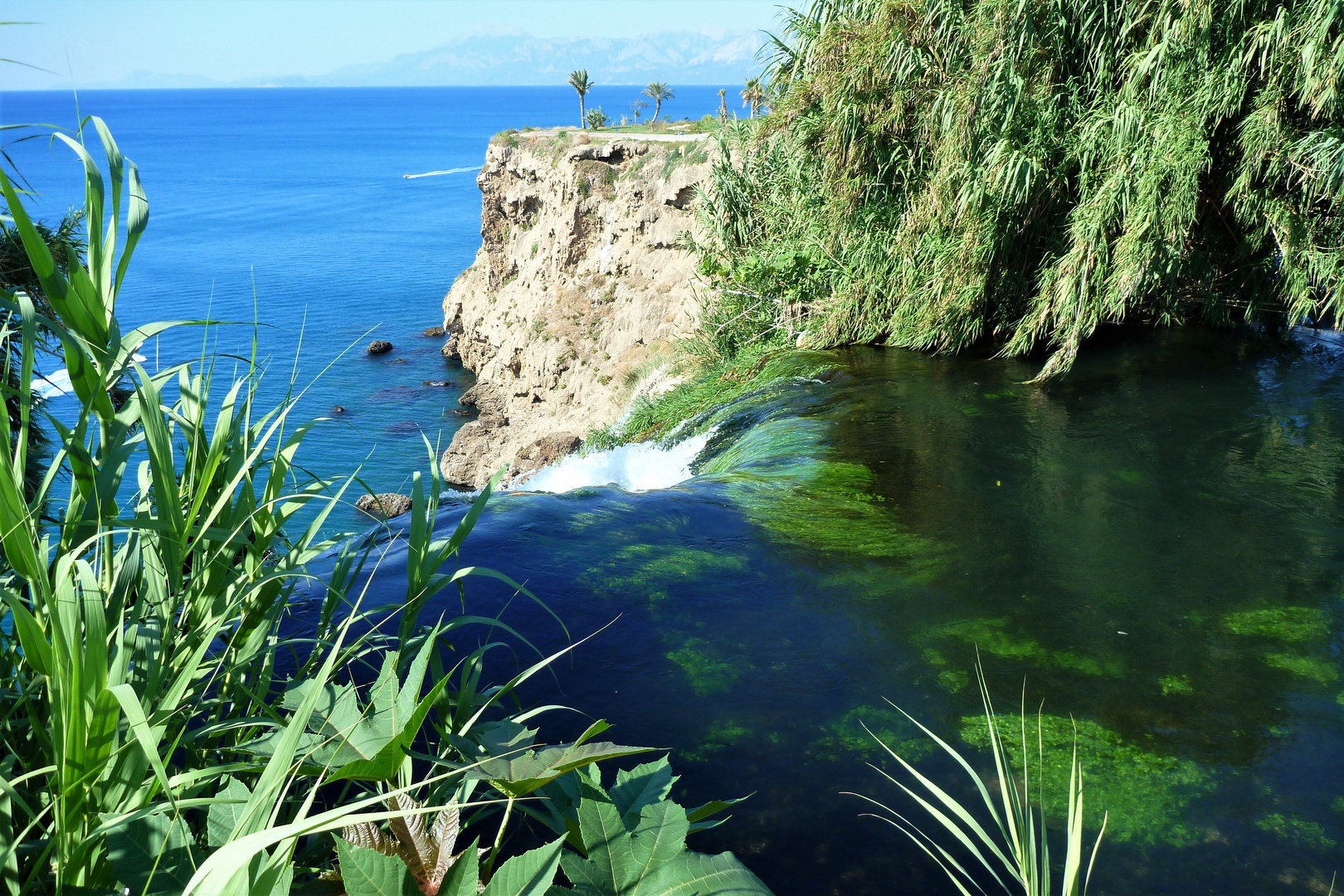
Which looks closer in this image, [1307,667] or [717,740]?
[717,740]

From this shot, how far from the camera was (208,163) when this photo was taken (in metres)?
112

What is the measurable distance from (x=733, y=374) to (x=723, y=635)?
28.7 ft

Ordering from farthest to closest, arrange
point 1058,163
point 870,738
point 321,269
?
point 321,269, point 1058,163, point 870,738

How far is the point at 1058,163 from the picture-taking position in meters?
10.0

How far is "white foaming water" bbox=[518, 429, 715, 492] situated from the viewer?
11.5 m


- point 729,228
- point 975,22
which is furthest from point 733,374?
point 975,22

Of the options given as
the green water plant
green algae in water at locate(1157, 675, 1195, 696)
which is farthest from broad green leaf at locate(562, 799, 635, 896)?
green algae in water at locate(1157, 675, 1195, 696)

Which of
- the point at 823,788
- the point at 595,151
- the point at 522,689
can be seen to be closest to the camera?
the point at 823,788

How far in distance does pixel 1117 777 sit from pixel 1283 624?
2.25 metres

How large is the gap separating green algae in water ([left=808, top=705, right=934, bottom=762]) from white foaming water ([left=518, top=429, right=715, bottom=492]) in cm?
654

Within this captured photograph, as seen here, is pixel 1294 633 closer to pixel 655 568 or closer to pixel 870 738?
pixel 870 738

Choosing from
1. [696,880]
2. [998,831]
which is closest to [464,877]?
[696,880]

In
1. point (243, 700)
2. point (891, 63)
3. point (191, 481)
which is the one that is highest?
point (891, 63)

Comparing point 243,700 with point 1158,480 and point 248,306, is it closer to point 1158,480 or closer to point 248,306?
point 1158,480
